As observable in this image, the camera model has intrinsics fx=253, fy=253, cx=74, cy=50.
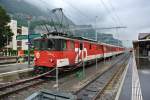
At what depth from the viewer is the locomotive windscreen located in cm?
1703

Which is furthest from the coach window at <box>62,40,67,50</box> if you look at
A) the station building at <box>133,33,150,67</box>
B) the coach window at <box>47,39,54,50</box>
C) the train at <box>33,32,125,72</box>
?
the station building at <box>133,33,150,67</box>

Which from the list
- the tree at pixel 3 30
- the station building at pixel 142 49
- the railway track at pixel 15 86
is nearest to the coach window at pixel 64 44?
the railway track at pixel 15 86

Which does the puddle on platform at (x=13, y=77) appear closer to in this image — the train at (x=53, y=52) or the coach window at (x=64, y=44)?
the train at (x=53, y=52)

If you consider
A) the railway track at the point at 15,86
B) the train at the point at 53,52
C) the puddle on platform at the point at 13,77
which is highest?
the train at the point at 53,52

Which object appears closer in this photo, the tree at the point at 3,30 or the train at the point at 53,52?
the train at the point at 53,52

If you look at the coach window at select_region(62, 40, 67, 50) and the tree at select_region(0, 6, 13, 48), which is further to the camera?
the tree at select_region(0, 6, 13, 48)

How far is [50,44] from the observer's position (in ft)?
56.7

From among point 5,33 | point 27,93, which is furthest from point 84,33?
point 27,93

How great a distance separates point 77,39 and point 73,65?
2.33m

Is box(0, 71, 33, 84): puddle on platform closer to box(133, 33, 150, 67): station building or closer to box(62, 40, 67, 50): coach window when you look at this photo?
box(62, 40, 67, 50): coach window

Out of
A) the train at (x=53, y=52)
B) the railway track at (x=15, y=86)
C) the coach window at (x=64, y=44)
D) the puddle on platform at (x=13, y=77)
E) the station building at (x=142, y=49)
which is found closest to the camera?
the railway track at (x=15, y=86)

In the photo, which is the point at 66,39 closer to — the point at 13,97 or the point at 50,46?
the point at 50,46

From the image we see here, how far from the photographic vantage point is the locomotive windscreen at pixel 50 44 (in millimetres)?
17031

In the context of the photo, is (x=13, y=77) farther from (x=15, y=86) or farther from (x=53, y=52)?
(x=53, y=52)
